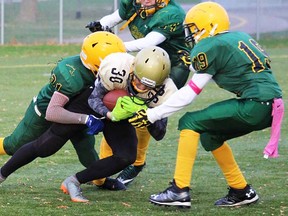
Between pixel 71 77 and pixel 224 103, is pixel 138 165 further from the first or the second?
pixel 224 103

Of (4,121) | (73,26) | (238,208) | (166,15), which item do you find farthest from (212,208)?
(73,26)

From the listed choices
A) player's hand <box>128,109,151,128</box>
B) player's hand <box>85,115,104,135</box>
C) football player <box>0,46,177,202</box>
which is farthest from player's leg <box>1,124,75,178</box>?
player's hand <box>128,109,151,128</box>

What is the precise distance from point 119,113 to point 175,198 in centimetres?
65

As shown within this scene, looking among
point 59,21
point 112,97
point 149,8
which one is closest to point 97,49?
point 112,97

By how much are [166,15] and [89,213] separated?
2041 mm

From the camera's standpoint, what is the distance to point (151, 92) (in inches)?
230

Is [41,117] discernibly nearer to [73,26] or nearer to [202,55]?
[202,55]

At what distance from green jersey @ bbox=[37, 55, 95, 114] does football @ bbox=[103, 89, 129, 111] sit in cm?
22

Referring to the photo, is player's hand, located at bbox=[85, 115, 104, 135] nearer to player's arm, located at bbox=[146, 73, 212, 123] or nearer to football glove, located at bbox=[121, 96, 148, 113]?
football glove, located at bbox=[121, 96, 148, 113]

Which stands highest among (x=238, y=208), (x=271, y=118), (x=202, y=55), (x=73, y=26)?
(x=202, y=55)

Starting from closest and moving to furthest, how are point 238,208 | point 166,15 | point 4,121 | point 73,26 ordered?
1. point 238,208
2. point 166,15
3. point 4,121
4. point 73,26

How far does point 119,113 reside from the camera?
5.75 metres

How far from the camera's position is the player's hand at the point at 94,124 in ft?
19.3

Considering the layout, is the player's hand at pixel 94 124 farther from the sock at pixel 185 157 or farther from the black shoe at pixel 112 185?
the black shoe at pixel 112 185
